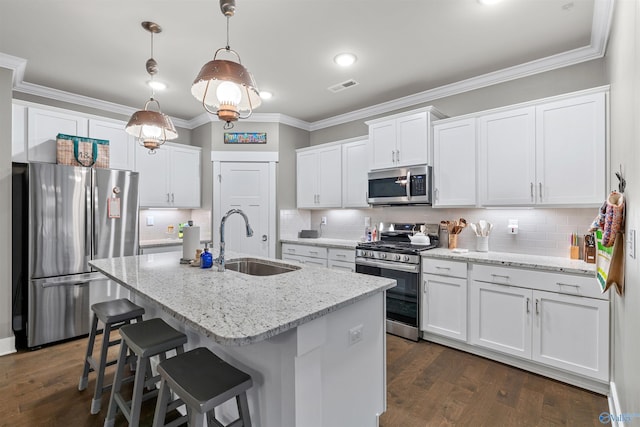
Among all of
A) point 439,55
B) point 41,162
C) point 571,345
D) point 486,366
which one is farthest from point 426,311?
point 41,162

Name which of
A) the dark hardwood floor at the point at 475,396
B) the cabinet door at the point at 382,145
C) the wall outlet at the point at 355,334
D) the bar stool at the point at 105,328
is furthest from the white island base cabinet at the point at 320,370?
the cabinet door at the point at 382,145

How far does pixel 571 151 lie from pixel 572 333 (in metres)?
1.45

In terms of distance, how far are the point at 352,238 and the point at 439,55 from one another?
8.48ft

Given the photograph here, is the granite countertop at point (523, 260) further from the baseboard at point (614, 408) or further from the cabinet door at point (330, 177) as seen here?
the cabinet door at point (330, 177)

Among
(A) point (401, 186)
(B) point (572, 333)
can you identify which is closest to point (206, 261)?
(A) point (401, 186)

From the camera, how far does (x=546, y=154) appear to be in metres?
2.73

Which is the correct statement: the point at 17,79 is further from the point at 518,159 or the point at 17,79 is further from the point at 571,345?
the point at 571,345

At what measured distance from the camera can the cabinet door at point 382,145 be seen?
145 inches

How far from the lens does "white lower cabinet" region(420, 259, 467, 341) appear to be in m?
2.94

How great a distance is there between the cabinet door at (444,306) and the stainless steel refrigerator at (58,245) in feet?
11.0

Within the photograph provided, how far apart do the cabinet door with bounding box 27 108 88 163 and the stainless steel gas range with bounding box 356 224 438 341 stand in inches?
138

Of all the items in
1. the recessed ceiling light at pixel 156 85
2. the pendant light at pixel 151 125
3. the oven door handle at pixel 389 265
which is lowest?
the oven door handle at pixel 389 265

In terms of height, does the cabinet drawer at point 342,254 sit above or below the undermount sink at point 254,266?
below

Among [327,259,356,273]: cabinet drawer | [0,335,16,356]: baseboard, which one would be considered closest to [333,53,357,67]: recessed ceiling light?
[327,259,356,273]: cabinet drawer
